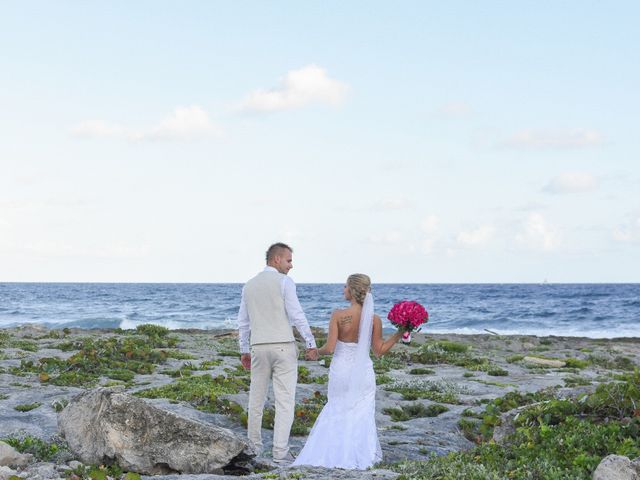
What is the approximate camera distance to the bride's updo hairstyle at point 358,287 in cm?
1116

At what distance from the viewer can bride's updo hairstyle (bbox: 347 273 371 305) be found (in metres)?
11.2

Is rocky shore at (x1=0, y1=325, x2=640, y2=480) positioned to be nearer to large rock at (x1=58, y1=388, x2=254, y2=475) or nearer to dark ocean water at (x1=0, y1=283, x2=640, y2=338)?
large rock at (x1=58, y1=388, x2=254, y2=475)

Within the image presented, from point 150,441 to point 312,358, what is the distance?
266 cm

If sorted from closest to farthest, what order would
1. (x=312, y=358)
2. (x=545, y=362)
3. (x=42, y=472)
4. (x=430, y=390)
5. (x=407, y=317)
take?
1. (x=42, y=472)
2. (x=312, y=358)
3. (x=407, y=317)
4. (x=430, y=390)
5. (x=545, y=362)

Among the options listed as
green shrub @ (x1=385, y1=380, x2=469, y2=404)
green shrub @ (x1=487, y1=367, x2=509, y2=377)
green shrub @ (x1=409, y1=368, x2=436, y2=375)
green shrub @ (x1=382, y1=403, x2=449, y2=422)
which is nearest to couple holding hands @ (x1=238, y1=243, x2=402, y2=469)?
green shrub @ (x1=382, y1=403, x2=449, y2=422)

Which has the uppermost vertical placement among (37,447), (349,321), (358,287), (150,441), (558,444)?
(358,287)

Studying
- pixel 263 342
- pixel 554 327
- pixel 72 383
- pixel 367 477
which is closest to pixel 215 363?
pixel 72 383

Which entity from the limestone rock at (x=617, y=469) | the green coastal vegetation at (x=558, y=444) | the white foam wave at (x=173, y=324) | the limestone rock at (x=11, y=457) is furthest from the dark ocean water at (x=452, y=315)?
the limestone rock at (x=617, y=469)

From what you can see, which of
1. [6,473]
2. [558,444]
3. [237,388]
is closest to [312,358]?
[558,444]

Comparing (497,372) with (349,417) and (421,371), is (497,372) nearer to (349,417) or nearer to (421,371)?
A: (421,371)

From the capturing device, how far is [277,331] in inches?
435

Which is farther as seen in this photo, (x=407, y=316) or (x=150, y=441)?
(x=407, y=316)

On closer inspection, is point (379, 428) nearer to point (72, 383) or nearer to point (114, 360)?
point (72, 383)

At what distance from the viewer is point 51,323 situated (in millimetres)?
63625
